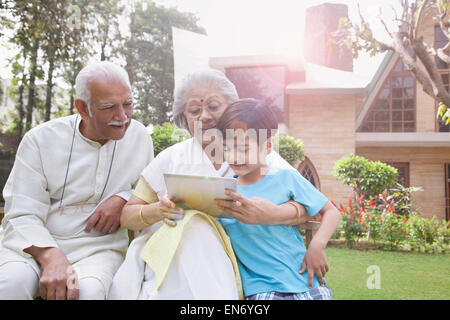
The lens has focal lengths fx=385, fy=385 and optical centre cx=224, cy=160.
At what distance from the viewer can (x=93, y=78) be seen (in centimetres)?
162

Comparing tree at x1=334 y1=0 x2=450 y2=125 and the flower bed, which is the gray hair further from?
the flower bed

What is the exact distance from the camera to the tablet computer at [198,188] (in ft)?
4.12

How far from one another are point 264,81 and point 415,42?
183 inches

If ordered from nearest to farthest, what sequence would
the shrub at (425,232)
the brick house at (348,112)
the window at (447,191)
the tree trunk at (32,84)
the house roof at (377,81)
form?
the shrub at (425,232) → the tree trunk at (32,84) → the brick house at (348,112) → the house roof at (377,81) → the window at (447,191)

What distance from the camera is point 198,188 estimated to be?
1284 millimetres

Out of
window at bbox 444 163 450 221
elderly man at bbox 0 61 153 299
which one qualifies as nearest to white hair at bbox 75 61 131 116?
elderly man at bbox 0 61 153 299

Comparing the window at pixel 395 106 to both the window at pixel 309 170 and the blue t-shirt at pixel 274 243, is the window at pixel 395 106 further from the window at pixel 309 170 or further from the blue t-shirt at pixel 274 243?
the blue t-shirt at pixel 274 243

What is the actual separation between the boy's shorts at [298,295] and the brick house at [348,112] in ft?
24.9

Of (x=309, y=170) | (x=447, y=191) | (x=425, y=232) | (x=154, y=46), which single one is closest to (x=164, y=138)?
(x=425, y=232)

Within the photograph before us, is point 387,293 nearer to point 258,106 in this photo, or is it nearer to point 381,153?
point 258,106

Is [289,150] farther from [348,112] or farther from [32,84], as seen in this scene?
[32,84]

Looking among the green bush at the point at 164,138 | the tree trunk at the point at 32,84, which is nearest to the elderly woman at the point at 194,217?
the green bush at the point at 164,138

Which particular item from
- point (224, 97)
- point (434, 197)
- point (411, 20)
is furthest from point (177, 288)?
point (434, 197)

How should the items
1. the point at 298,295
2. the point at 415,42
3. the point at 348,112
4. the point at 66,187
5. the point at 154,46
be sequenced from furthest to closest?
1. the point at 154,46
2. the point at 348,112
3. the point at 415,42
4. the point at 66,187
5. the point at 298,295
